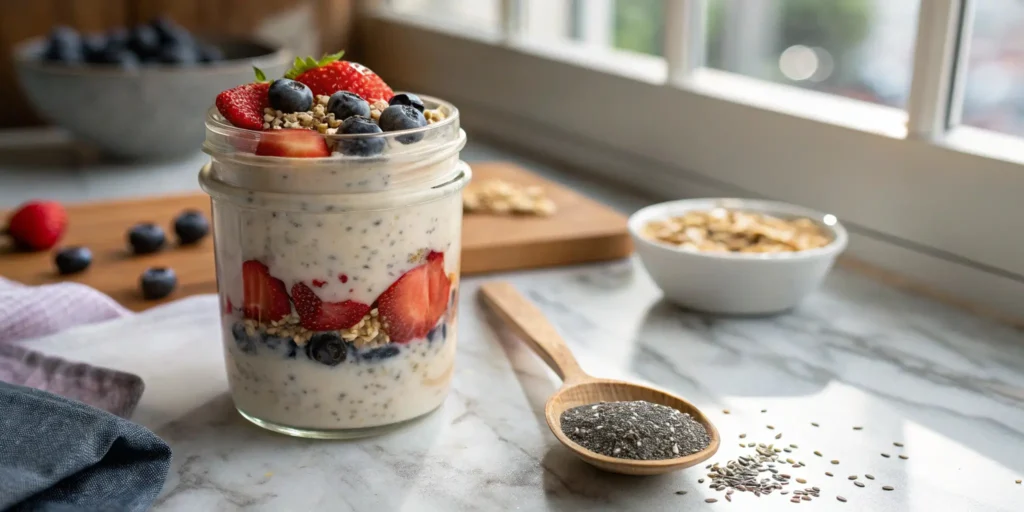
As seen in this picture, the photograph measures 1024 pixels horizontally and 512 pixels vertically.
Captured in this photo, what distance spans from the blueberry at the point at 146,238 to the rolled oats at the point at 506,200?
0.35 meters

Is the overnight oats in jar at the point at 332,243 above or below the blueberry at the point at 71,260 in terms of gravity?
above

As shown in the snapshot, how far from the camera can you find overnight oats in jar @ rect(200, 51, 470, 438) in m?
0.69

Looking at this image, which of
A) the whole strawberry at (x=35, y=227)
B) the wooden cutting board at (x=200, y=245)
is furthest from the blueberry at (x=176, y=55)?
the whole strawberry at (x=35, y=227)

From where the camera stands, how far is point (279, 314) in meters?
0.72

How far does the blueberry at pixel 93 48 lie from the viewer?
1554mm

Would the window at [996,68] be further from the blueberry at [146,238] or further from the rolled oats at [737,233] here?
the blueberry at [146,238]

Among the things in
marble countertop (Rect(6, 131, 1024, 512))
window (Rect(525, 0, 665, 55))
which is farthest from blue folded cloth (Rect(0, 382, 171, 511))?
window (Rect(525, 0, 665, 55))

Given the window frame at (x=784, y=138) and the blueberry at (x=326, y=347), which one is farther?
the window frame at (x=784, y=138)

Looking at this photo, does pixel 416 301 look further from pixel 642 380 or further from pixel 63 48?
pixel 63 48

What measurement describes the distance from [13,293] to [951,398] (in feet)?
2.60

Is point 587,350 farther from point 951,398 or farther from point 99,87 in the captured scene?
point 99,87

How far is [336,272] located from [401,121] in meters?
0.11

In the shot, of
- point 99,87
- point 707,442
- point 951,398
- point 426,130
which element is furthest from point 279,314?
point 99,87

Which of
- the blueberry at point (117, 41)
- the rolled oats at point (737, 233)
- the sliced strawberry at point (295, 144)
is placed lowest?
the rolled oats at point (737, 233)
